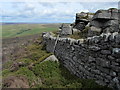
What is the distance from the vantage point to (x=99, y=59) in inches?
293

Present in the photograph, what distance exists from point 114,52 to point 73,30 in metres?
16.6

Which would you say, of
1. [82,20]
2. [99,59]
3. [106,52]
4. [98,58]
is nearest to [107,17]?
[82,20]

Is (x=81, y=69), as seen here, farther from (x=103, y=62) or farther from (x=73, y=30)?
(x=73, y=30)

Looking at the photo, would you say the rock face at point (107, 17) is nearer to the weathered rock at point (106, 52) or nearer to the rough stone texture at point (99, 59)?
the rough stone texture at point (99, 59)

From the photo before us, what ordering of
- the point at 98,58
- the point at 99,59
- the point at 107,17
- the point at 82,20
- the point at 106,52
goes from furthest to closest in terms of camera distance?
the point at 82,20 → the point at 107,17 → the point at 98,58 → the point at 99,59 → the point at 106,52

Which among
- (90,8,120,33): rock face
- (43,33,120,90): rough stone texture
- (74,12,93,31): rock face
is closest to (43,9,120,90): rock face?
(43,33,120,90): rough stone texture

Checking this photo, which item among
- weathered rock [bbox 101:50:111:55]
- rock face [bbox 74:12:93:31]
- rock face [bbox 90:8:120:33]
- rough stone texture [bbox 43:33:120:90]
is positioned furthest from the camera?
rock face [bbox 74:12:93:31]

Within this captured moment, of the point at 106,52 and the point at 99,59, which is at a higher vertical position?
the point at 106,52

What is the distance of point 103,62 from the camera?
23.1 ft

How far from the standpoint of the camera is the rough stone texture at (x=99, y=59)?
6234 millimetres

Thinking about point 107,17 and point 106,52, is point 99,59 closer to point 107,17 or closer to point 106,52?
point 106,52

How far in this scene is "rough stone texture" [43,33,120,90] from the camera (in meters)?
6.23

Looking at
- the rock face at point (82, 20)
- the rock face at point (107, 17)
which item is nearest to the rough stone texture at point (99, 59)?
the rock face at point (107, 17)

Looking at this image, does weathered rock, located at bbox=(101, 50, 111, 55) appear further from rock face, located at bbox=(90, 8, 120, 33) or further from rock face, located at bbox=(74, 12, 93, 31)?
rock face, located at bbox=(74, 12, 93, 31)
